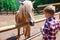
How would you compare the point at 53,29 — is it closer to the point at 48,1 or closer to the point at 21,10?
the point at 21,10

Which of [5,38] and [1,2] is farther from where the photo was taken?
[1,2]

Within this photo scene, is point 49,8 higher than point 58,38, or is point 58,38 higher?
point 49,8

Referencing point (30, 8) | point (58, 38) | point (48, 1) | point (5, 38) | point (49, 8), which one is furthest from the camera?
point (48, 1)

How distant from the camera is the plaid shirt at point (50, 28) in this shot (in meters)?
2.72

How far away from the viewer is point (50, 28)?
2.72 metres

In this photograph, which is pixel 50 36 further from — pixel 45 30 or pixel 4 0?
pixel 4 0

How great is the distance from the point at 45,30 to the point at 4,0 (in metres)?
22.3

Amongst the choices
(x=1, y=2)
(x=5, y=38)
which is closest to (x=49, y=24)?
(x=5, y=38)

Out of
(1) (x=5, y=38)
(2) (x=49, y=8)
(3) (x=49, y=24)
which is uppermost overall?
(2) (x=49, y=8)

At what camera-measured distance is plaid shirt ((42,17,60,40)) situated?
8.92 feet

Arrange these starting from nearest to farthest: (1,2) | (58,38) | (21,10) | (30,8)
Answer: (30,8)
(21,10)
(58,38)
(1,2)

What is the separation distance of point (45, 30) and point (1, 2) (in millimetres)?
21840

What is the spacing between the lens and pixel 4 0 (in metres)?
24.6

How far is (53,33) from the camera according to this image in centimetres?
274
